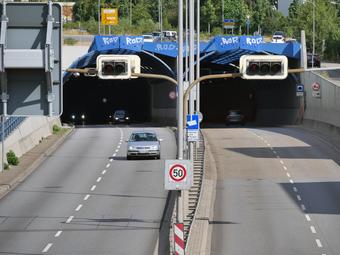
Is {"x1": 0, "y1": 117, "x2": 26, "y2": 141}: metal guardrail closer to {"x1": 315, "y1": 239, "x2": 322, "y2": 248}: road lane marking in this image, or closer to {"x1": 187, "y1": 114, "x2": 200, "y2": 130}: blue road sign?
{"x1": 187, "y1": 114, "x2": 200, "y2": 130}: blue road sign

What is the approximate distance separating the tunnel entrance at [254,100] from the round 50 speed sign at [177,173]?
5818 cm

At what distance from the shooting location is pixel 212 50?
81.2 metres

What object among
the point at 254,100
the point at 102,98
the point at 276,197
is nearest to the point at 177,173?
the point at 276,197

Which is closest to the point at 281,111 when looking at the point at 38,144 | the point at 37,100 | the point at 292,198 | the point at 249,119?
the point at 249,119

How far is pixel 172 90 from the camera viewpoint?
319ft

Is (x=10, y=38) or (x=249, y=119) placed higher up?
(x=10, y=38)

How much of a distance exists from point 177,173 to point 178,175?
0.06 meters

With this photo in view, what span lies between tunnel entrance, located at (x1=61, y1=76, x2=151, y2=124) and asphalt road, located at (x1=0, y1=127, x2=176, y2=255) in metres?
58.7

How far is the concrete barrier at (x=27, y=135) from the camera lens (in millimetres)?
55716

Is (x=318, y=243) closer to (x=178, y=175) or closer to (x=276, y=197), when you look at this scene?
(x=178, y=175)

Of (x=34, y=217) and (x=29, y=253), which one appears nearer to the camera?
(x=29, y=253)

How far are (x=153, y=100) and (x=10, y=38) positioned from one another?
84897 mm

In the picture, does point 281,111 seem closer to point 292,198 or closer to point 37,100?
point 292,198

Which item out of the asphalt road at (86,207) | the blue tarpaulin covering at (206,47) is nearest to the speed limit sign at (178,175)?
the asphalt road at (86,207)
